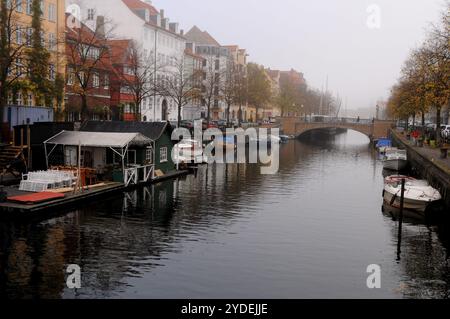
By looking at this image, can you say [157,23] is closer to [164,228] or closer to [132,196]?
[132,196]

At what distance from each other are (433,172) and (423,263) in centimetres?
1873

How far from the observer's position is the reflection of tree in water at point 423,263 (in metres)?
19.3

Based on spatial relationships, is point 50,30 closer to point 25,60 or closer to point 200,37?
point 25,60

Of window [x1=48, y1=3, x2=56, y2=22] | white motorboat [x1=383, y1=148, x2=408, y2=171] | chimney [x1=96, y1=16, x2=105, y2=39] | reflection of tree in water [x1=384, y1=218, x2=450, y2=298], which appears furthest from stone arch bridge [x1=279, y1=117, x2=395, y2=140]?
reflection of tree in water [x1=384, y1=218, x2=450, y2=298]

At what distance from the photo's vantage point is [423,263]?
22.7 metres

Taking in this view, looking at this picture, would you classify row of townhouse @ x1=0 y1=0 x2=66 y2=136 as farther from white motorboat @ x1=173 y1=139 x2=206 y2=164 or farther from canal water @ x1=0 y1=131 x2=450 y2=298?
canal water @ x1=0 y1=131 x2=450 y2=298

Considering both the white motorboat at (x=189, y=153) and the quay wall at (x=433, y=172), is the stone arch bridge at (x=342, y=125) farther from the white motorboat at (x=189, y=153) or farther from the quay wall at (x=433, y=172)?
the white motorboat at (x=189, y=153)

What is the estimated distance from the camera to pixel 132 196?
118ft

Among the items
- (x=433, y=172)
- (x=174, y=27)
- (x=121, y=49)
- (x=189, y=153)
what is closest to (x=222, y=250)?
(x=433, y=172)

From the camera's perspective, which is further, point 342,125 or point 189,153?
point 342,125

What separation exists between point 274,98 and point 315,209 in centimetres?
10165
